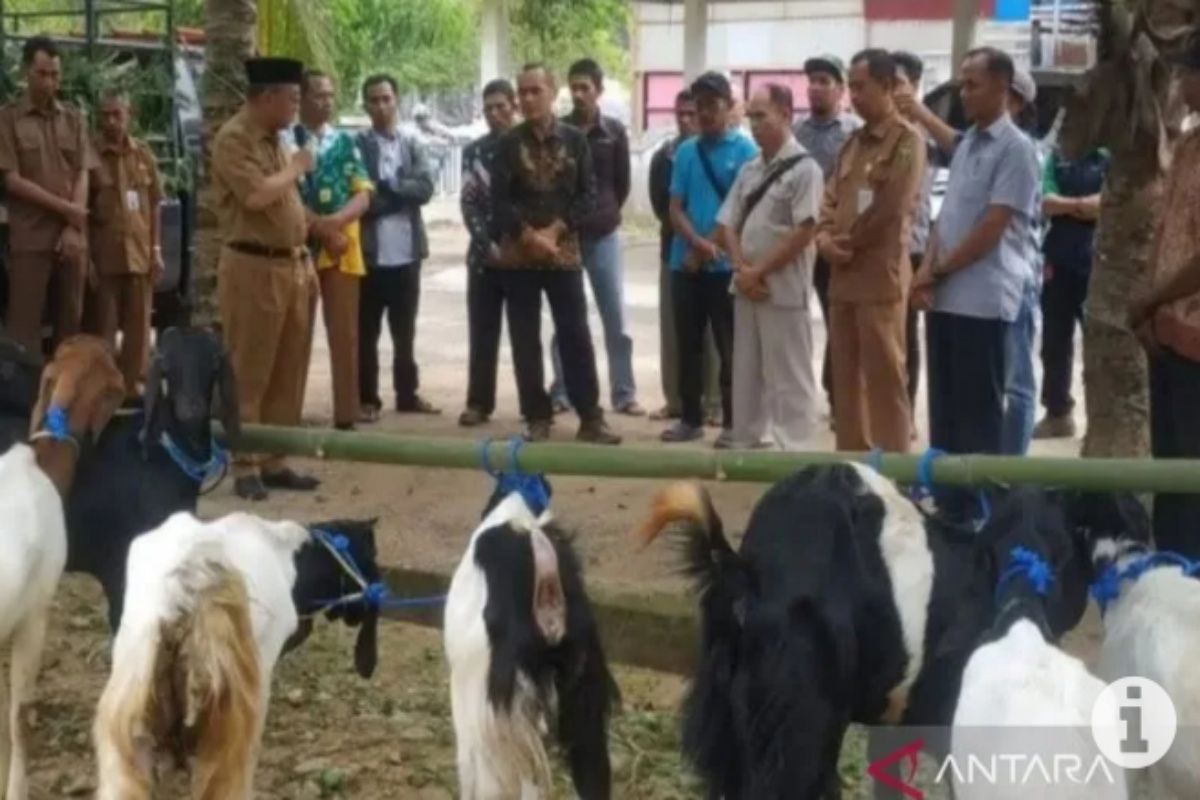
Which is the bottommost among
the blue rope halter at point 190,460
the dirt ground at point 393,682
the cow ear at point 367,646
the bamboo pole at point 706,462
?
the dirt ground at point 393,682

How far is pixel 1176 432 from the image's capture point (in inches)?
218

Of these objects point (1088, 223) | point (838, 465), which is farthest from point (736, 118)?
point (838, 465)

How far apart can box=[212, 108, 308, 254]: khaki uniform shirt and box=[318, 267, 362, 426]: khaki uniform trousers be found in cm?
177

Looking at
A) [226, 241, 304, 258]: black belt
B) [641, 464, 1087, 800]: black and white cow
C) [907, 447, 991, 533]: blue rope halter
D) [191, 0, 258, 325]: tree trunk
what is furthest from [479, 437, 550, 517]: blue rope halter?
[191, 0, 258, 325]: tree trunk

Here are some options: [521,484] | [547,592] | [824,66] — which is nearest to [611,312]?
[824,66]

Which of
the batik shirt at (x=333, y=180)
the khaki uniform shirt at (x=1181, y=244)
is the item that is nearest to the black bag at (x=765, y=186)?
the batik shirt at (x=333, y=180)

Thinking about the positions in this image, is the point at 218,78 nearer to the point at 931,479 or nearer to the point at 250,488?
the point at 250,488

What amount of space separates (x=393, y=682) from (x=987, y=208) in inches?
123

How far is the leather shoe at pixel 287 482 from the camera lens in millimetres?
9383

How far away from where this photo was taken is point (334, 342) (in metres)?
10.8

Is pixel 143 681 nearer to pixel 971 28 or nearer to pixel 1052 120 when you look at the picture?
pixel 1052 120

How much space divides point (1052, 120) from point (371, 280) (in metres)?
4.24

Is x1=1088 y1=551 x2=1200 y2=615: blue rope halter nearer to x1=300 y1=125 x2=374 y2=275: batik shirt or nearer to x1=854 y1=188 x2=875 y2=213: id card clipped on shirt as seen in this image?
x1=854 y1=188 x2=875 y2=213: id card clipped on shirt

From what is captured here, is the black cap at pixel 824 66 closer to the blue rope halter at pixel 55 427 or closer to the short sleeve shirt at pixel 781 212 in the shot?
the short sleeve shirt at pixel 781 212
